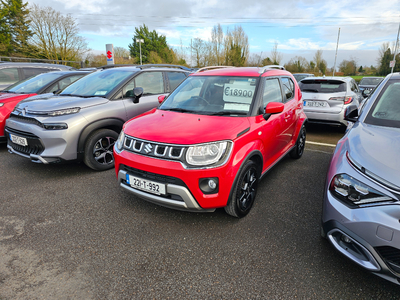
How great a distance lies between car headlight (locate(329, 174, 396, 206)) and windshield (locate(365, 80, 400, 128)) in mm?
1095

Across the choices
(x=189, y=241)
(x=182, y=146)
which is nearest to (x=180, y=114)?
(x=182, y=146)

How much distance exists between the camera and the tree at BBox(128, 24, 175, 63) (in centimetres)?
5728

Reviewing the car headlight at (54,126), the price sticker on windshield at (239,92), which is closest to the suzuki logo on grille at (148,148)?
the price sticker on windshield at (239,92)

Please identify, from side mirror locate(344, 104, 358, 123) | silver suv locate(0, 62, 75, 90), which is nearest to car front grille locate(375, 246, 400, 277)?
side mirror locate(344, 104, 358, 123)

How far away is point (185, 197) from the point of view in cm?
240

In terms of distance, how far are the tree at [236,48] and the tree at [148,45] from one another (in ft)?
48.9

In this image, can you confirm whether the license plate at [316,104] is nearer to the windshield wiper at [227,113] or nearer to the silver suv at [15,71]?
the windshield wiper at [227,113]

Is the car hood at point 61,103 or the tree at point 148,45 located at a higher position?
the tree at point 148,45

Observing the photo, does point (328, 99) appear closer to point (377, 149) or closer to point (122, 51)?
point (377, 149)

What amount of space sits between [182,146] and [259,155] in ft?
3.33

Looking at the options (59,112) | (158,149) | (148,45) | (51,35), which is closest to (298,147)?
(158,149)

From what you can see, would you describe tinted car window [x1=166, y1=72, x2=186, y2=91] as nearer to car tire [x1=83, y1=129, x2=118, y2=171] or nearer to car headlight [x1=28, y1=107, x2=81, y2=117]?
car tire [x1=83, y1=129, x2=118, y2=171]

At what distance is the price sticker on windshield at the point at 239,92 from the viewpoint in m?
3.15

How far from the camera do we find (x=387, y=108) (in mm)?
2717
